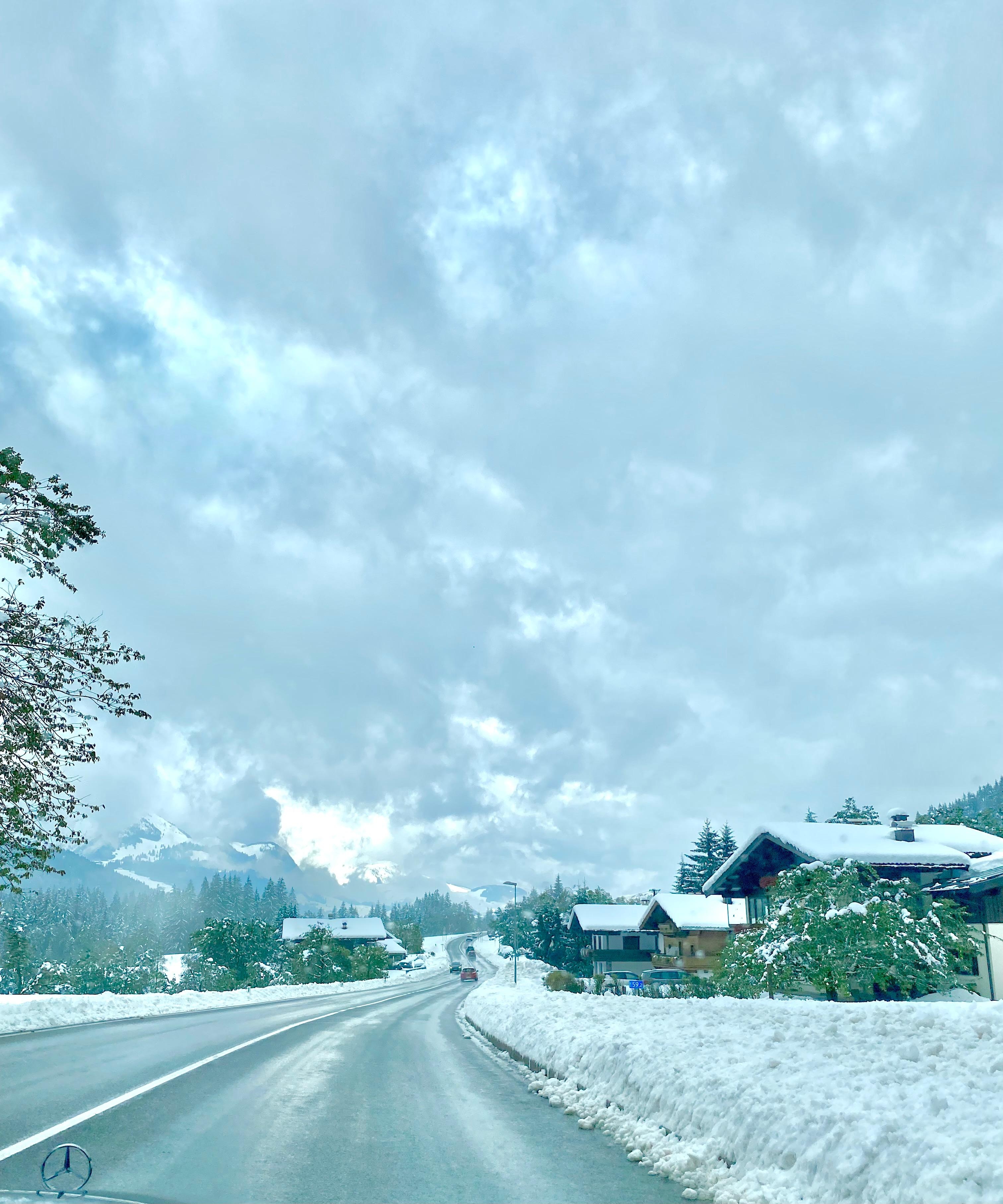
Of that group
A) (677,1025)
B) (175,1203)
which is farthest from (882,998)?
(175,1203)

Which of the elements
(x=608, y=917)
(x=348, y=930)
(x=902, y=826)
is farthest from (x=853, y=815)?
(x=348, y=930)

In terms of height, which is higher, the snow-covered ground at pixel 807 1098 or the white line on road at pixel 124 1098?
the snow-covered ground at pixel 807 1098

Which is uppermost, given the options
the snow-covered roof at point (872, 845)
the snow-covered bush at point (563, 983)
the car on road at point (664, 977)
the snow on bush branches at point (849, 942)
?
the snow-covered roof at point (872, 845)

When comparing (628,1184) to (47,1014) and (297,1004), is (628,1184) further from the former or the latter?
(297,1004)

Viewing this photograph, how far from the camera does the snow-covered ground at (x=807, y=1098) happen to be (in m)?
5.90

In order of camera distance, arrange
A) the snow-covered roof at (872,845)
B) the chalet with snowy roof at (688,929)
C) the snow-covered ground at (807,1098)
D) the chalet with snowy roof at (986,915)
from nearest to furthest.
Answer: the snow-covered ground at (807,1098), the chalet with snowy roof at (986,915), the snow-covered roof at (872,845), the chalet with snowy roof at (688,929)

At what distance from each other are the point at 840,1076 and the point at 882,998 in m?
14.7

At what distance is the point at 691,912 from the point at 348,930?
10808 cm

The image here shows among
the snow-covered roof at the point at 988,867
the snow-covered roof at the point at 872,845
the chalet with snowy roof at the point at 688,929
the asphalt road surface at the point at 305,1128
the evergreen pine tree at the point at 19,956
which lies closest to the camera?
the asphalt road surface at the point at 305,1128

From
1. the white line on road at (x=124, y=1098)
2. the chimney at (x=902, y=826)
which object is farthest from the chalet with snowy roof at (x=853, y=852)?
the white line on road at (x=124, y=1098)

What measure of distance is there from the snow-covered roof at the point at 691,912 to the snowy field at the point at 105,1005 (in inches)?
994

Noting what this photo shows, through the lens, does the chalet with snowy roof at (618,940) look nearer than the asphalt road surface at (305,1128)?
No

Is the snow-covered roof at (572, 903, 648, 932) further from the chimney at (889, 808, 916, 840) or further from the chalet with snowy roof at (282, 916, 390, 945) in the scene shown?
the chalet with snowy roof at (282, 916, 390, 945)

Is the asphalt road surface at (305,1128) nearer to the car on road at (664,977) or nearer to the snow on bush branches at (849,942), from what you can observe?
the snow on bush branches at (849,942)
